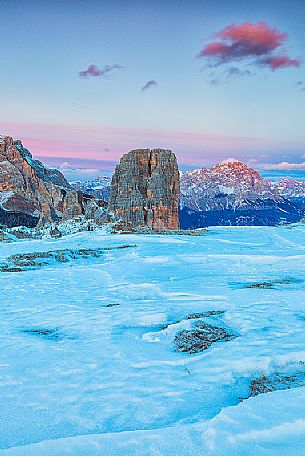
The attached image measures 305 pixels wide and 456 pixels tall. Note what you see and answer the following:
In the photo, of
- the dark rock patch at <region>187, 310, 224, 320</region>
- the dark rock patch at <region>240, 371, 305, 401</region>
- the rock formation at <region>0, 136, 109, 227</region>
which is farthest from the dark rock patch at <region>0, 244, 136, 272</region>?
the rock formation at <region>0, 136, 109, 227</region>

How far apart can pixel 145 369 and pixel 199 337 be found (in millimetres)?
1882

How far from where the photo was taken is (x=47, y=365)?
6719mm

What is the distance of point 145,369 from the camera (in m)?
6.50

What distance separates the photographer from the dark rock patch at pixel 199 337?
7.51m

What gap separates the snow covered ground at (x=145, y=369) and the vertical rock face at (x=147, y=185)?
7678 cm

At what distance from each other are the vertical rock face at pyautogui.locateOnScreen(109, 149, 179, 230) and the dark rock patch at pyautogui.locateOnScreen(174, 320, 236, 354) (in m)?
81.6

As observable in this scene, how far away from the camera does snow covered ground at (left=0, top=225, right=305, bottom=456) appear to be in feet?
13.4

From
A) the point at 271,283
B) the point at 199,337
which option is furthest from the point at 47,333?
the point at 271,283

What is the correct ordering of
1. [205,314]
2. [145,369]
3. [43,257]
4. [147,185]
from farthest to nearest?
[147,185] < [43,257] < [205,314] < [145,369]

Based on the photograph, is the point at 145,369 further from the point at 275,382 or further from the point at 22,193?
the point at 22,193

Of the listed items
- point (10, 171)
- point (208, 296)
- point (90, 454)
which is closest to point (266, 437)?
point (90, 454)

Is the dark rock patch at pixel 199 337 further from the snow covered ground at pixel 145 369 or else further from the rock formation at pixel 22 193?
the rock formation at pixel 22 193

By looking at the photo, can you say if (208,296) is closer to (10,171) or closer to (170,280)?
(170,280)

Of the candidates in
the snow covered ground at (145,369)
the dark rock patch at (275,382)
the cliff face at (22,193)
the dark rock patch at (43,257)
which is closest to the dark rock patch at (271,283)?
the snow covered ground at (145,369)
